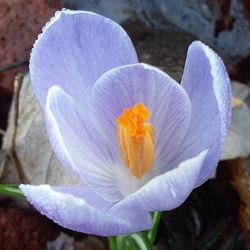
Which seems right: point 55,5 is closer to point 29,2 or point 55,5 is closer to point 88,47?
point 29,2

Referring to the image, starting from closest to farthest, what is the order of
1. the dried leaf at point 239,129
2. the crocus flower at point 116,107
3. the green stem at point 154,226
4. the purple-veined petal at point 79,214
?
the purple-veined petal at point 79,214 < the crocus flower at point 116,107 < the green stem at point 154,226 < the dried leaf at point 239,129

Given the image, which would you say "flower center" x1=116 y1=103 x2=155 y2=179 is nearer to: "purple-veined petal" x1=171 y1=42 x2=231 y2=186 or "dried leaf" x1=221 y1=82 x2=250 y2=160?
"purple-veined petal" x1=171 y1=42 x2=231 y2=186

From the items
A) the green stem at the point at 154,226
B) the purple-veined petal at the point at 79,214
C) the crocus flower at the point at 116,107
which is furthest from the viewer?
the green stem at the point at 154,226

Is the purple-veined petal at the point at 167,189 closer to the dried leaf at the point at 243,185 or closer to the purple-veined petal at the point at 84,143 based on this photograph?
the purple-veined petal at the point at 84,143

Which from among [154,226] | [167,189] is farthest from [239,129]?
[167,189]

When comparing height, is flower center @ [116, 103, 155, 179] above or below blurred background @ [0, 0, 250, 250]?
above

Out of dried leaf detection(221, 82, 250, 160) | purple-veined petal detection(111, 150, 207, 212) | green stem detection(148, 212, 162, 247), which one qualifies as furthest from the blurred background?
purple-veined petal detection(111, 150, 207, 212)

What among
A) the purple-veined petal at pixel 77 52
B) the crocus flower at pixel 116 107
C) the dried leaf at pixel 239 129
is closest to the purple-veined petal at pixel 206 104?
the crocus flower at pixel 116 107
